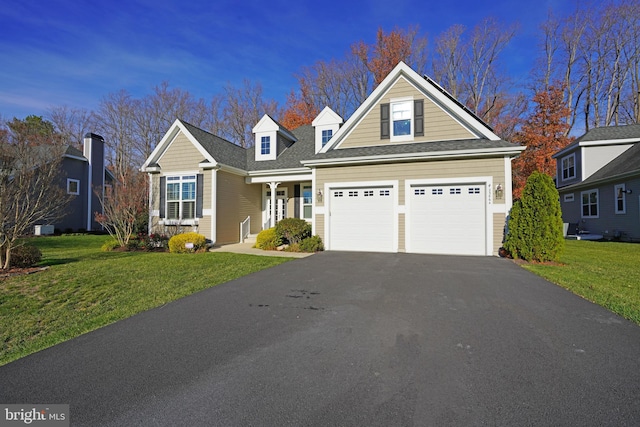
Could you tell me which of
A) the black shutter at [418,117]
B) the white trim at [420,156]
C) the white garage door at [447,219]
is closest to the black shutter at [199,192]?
the white trim at [420,156]

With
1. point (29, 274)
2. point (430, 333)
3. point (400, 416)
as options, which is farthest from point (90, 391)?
point (29, 274)

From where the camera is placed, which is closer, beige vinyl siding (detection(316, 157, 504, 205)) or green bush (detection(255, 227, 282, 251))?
beige vinyl siding (detection(316, 157, 504, 205))

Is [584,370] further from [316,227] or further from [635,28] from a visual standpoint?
[635,28]

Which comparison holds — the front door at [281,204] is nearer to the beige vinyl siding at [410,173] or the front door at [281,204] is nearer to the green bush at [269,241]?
the green bush at [269,241]

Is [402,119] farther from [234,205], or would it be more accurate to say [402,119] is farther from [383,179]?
[234,205]

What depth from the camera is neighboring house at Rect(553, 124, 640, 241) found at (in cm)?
1448

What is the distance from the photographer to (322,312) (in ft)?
14.8

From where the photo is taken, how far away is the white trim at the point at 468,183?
9.61 meters

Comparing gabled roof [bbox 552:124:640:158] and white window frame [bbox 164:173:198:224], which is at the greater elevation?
gabled roof [bbox 552:124:640:158]

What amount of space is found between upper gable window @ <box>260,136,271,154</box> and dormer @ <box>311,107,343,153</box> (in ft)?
8.56

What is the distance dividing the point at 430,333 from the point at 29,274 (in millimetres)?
9010

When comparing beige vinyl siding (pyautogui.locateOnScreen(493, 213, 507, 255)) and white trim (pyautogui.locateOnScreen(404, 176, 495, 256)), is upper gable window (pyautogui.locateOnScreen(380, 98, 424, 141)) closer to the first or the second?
white trim (pyautogui.locateOnScreen(404, 176, 495, 256))

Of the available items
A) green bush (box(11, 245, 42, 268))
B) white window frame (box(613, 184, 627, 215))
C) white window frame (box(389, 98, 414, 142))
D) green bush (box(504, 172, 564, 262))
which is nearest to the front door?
white window frame (box(389, 98, 414, 142))

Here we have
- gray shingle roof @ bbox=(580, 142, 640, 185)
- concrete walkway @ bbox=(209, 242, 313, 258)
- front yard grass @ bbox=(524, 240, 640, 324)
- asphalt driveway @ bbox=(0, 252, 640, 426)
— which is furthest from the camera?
gray shingle roof @ bbox=(580, 142, 640, 185)
